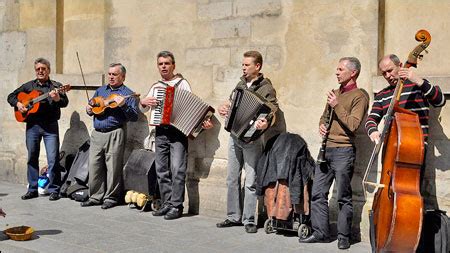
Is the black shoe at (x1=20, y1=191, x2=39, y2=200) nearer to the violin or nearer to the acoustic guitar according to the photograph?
the acoustic guitar

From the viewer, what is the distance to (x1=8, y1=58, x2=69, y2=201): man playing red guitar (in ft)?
28.0

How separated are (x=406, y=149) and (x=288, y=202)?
193cm

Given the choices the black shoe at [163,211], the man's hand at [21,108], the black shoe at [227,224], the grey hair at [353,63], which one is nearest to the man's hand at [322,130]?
the grey hair at [353,63]

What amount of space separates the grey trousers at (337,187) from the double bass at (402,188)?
0.93m

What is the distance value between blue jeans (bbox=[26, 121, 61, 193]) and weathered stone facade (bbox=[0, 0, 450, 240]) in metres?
0.66

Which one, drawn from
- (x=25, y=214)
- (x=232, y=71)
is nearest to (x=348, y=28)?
(x=232, y=71)

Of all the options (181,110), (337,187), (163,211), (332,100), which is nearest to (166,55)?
(181,110)

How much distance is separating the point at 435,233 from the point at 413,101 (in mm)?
1164

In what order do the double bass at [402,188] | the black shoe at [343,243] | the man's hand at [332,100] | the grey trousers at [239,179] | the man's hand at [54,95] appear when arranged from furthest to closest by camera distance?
the man's hand at [54,95]
the grey trousers at [239,179]
the black shoe at [343,243]
the man's hand at [332,100]
the double bass at [402,188]

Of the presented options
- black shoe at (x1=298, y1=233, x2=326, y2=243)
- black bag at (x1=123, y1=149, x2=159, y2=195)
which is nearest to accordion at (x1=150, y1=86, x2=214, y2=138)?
black bag at (x1=123, y1=149, x2=159, y2=195)

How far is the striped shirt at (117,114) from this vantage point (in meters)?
7.90

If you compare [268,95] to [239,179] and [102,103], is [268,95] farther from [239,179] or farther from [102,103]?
[102,103]

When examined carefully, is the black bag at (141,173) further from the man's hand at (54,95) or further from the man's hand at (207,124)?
the man's hand at (54,95)

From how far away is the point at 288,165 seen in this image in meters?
6.55
